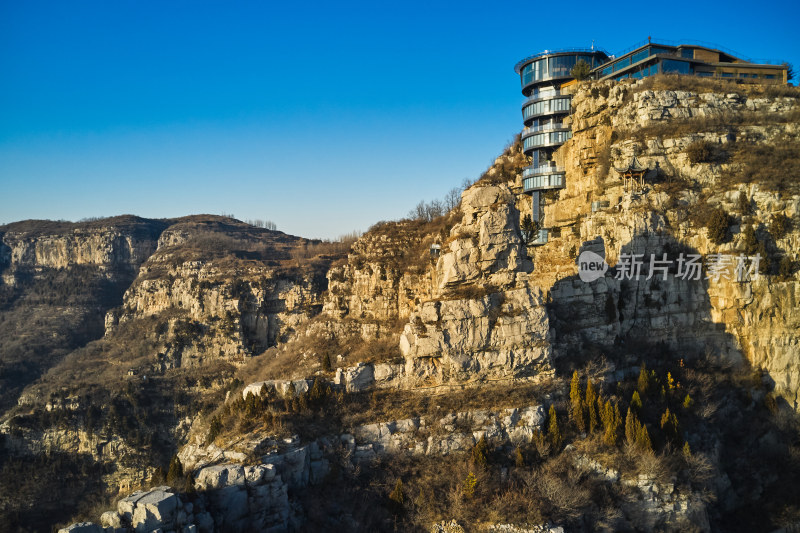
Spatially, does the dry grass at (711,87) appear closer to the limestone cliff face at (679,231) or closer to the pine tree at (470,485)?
the limestone cliff face at (679,231)

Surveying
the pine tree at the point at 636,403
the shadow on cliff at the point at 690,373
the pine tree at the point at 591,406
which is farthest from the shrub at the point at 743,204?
the pine tree at the point at 591,406

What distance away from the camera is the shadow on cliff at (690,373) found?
110 ft

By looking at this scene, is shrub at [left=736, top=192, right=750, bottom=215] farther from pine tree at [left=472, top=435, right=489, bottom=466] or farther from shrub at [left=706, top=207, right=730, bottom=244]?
pine tree at [left=472, top=435, right=489, bottom=466]

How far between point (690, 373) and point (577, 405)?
1183 cm

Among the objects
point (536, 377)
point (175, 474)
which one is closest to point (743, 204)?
point (536, 377)

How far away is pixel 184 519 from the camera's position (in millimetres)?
22703

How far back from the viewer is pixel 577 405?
3077 cm

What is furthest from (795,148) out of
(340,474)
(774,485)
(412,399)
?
(340,474)

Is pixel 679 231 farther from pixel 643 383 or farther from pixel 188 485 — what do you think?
pixel 188 485

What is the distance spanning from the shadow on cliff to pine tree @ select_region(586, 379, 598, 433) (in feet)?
7.65

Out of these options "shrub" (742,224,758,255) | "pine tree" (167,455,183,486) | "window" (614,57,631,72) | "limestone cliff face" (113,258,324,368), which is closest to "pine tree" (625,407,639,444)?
"shrub" (742,224,758,255)

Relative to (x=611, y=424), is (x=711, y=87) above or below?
above

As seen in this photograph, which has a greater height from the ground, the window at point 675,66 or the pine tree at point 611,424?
the window at point 675,66

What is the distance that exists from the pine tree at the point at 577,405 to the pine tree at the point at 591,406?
34cm
